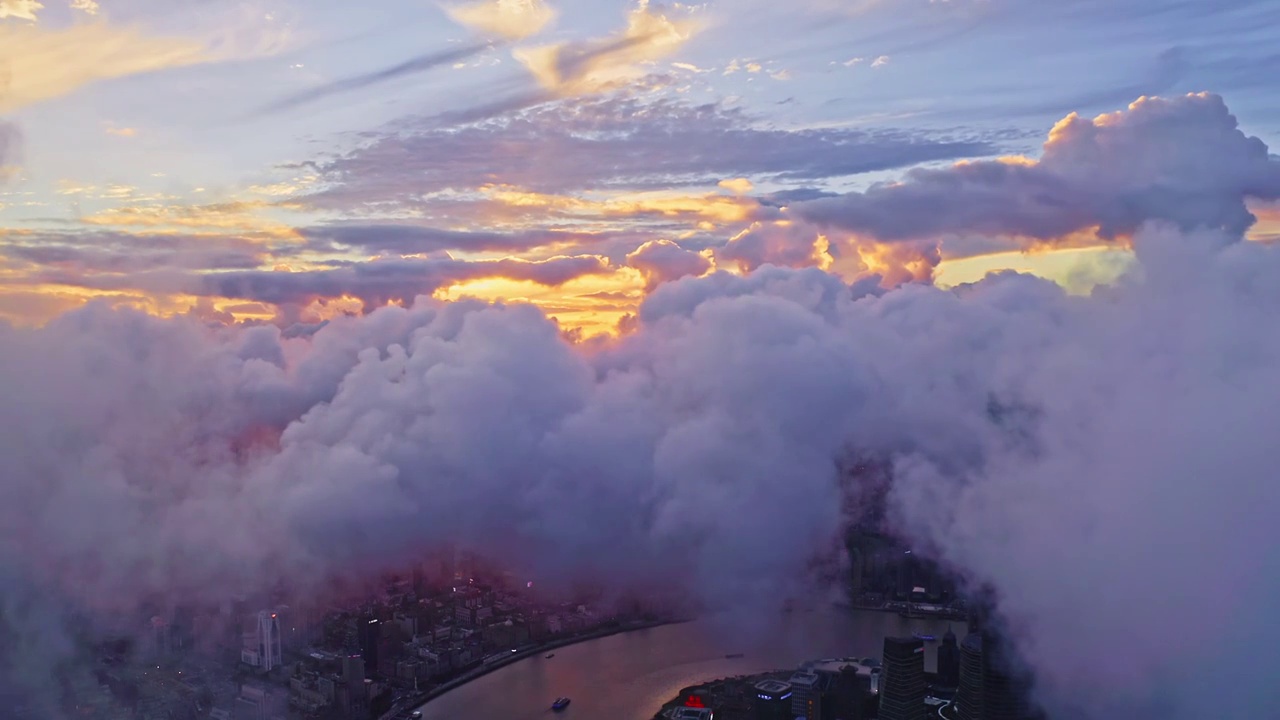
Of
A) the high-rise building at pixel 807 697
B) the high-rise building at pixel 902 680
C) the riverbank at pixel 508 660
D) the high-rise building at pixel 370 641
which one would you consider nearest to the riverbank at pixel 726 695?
the high-rise building at pixel 807 697

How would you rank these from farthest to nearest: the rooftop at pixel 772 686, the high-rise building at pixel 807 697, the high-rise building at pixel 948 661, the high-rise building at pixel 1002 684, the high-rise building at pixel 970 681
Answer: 1. the rooftop at pixel 772 686
2. the high-rise building at pixel 807 697
3. the high-rise building at pixel 948 661
4. the high-rise building at pixel 970 681
5. the high-rise building at pixel 1002 684

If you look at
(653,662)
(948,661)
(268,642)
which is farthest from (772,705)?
(268,642)

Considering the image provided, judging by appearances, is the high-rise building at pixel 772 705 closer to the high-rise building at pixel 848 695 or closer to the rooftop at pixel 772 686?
the rooftop at pixel 772 686

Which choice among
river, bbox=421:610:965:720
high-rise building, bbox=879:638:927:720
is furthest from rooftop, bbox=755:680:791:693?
high-rise building, bbox=879:638:927:720

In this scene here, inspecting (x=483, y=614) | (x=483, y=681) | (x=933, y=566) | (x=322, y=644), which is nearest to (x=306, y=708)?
(x=322, y=644)

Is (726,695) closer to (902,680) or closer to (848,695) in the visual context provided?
(848,695)

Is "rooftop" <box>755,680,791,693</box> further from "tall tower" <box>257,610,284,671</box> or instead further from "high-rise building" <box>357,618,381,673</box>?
"tall tower" <box>257,610,284,671</box>
